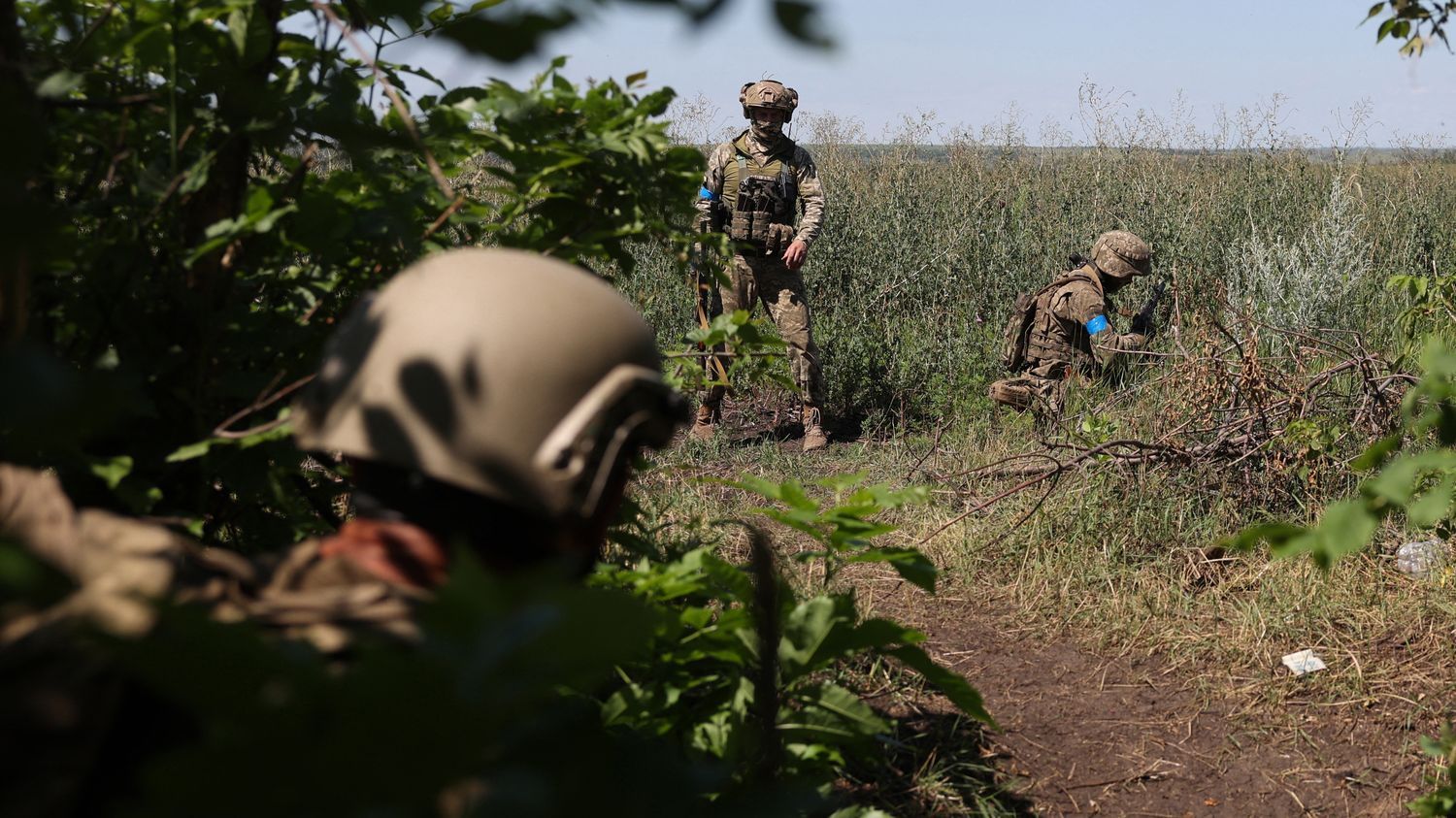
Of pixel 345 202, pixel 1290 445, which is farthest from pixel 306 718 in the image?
pixel 1290 445

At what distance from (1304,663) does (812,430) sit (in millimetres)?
3583

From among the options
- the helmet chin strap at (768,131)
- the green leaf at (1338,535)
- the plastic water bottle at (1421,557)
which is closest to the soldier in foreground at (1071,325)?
the helmet chin strap at (768,131)

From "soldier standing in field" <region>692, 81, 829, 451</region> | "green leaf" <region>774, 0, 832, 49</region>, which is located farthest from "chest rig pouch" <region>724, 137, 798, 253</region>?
"green leaf" <region>774, 0, 832, 49</region>

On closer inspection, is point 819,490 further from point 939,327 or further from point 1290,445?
point 939,327

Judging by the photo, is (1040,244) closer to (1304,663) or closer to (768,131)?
(768,131)

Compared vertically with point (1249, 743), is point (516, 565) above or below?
above

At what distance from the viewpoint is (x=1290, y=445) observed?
4340 mm

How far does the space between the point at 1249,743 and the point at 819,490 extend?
260 cm

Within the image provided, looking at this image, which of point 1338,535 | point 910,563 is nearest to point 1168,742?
point 910,563

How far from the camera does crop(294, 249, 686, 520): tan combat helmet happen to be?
1235 mm

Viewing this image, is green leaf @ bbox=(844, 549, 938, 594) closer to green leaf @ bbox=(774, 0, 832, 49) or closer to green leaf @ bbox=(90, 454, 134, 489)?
green leaf @ bbox=(90, 454, 134, 489)

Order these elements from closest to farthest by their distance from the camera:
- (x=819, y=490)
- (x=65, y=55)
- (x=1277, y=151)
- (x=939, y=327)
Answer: (x=65, y=55), (x=819, y=490), (x=939, y=327), (x=1277, y=151)

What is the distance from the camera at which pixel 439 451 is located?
123cm

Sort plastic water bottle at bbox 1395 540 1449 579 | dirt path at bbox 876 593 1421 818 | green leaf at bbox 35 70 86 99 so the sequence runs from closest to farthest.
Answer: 1. green leaf at bbox 35 70 86 99
2. dirt path at bbox 876 593 1421 818
3. plastic water bottle at bbox 1395 540 1449 579
